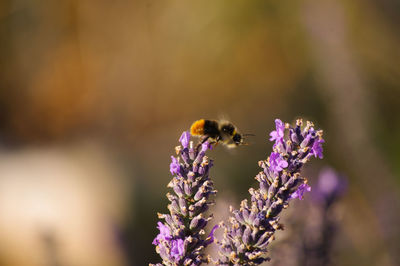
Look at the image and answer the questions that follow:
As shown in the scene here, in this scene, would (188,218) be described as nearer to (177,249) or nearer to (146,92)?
(177,249)

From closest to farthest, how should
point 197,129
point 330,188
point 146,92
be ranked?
point 197,129 → point 330,188 → point 146,92

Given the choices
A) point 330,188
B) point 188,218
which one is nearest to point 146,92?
point 330,188

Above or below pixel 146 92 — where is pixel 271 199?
below

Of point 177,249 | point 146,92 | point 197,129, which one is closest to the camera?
point 177,249

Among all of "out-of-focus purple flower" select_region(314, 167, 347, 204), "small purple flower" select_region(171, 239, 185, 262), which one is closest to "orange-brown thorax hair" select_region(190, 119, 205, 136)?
"small purple flower" select_region(171, 239, 185, 262)

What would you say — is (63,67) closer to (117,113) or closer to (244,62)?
(117,113)

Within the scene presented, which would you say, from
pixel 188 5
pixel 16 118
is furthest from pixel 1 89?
pixel 188 5

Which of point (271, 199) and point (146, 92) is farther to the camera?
point (146, 92)

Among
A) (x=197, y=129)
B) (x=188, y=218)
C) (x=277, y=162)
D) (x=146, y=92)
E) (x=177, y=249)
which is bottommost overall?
(x=177, y=249)

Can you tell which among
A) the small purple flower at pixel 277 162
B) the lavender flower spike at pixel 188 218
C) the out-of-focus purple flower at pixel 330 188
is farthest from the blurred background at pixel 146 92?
the small purple flower at pixel 277 162
